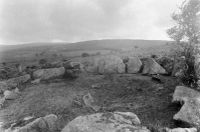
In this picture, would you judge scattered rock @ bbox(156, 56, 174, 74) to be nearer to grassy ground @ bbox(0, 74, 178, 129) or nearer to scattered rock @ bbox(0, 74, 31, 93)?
grassy ground @ bbox(0, 74, 178, 129)

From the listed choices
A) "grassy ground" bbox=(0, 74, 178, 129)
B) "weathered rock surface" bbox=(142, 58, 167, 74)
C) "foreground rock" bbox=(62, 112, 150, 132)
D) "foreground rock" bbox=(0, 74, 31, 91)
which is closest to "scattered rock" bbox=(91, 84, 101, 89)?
"grassy ground" bbox=(0, 74, 178, 129)

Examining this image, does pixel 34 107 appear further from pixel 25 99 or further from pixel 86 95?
pixel 86 95

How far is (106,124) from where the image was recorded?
256 inches

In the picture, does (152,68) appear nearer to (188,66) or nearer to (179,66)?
(179,66)

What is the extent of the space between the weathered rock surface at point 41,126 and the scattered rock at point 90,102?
219cm

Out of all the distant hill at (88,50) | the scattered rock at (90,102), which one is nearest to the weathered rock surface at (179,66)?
the scattered rock at (90,102)

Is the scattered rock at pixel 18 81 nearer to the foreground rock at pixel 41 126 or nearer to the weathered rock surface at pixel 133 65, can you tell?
the weathered rock surface at pixel 133 65

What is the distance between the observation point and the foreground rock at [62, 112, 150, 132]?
20.5 ft

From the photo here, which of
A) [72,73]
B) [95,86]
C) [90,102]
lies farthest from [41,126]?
[72,73]

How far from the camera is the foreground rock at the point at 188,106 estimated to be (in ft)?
24.1

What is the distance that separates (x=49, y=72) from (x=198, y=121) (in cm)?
1050

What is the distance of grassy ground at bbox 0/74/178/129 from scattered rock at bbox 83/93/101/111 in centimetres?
22

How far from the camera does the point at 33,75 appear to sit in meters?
15.2

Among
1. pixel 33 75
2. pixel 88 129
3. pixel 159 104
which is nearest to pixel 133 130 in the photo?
pixel 88 129
